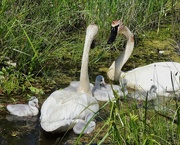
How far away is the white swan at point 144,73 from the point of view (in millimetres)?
6680

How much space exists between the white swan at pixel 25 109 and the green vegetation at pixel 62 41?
37 centimetres

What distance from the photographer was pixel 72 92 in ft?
19.2

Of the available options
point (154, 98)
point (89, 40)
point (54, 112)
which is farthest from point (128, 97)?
point (54, 112)

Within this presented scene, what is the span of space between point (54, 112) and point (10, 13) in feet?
6.12

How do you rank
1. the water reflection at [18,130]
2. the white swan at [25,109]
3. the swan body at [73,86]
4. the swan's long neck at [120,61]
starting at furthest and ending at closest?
the swan's long neck at [120,61], the swan body at [73,86], the white swan at [25,109], the water reflection at [18,130]

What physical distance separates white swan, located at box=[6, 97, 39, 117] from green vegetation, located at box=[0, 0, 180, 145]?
37cm

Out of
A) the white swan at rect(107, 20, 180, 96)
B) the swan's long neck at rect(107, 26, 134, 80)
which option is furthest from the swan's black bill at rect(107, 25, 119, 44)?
the swan's long neck at rect(107, 26, 134, 80)

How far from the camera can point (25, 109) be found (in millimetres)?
5824

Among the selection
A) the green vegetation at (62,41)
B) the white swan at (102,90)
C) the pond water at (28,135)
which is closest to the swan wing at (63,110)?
the pond water at (28,135)

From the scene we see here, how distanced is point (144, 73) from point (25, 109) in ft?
5.82

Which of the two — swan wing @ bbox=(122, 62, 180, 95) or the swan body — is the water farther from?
swan wing @ bbox=(122, 62, 180, 95)

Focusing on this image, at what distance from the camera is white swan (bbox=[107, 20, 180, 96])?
668cm

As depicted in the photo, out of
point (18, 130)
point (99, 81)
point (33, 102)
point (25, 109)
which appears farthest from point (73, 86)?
point (18, 130)

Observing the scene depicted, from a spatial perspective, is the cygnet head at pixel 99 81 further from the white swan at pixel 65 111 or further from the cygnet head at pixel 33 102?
the cygnet head at pixel 33 102
